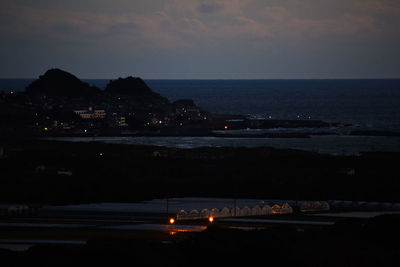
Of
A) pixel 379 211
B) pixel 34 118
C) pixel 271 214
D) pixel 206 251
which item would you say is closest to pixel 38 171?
pixel 271 214

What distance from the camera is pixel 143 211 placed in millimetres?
21859

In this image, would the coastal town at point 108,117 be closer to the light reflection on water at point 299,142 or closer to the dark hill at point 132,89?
the dark hill at point 132,89

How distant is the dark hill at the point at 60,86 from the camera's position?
293ft

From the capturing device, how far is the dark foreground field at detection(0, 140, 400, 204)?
26.3 m

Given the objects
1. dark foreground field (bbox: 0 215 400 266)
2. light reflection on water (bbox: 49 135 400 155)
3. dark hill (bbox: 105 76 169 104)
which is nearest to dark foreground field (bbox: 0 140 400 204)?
light reflection on water (bbox: 49 135 400 155)

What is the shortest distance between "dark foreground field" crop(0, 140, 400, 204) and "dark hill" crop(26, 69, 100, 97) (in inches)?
1842

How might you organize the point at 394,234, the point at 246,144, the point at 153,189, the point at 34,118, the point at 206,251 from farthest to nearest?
1. the point at 34,118
2. the point at 246,144
3. the point at 153,189
4. the point at 394,234
5. the point at 206,251

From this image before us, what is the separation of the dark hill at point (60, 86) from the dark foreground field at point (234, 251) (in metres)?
74.1

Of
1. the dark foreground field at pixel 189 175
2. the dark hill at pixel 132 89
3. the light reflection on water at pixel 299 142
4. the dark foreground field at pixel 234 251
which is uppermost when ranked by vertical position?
the dark hill at pixel 132 89

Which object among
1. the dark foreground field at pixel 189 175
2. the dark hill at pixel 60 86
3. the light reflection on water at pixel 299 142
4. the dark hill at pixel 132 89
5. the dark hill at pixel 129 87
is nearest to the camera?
the dark foreground field at pixel 189 175

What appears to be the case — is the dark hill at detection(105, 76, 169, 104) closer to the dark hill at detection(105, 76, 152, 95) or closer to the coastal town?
the dark hill at detection(105, 76, 152, 95)

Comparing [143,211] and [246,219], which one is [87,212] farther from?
[246,219]

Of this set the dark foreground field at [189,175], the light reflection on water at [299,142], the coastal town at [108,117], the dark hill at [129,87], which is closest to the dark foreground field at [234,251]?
the dark foreground field at [189,175]

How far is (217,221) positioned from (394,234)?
5.57m
